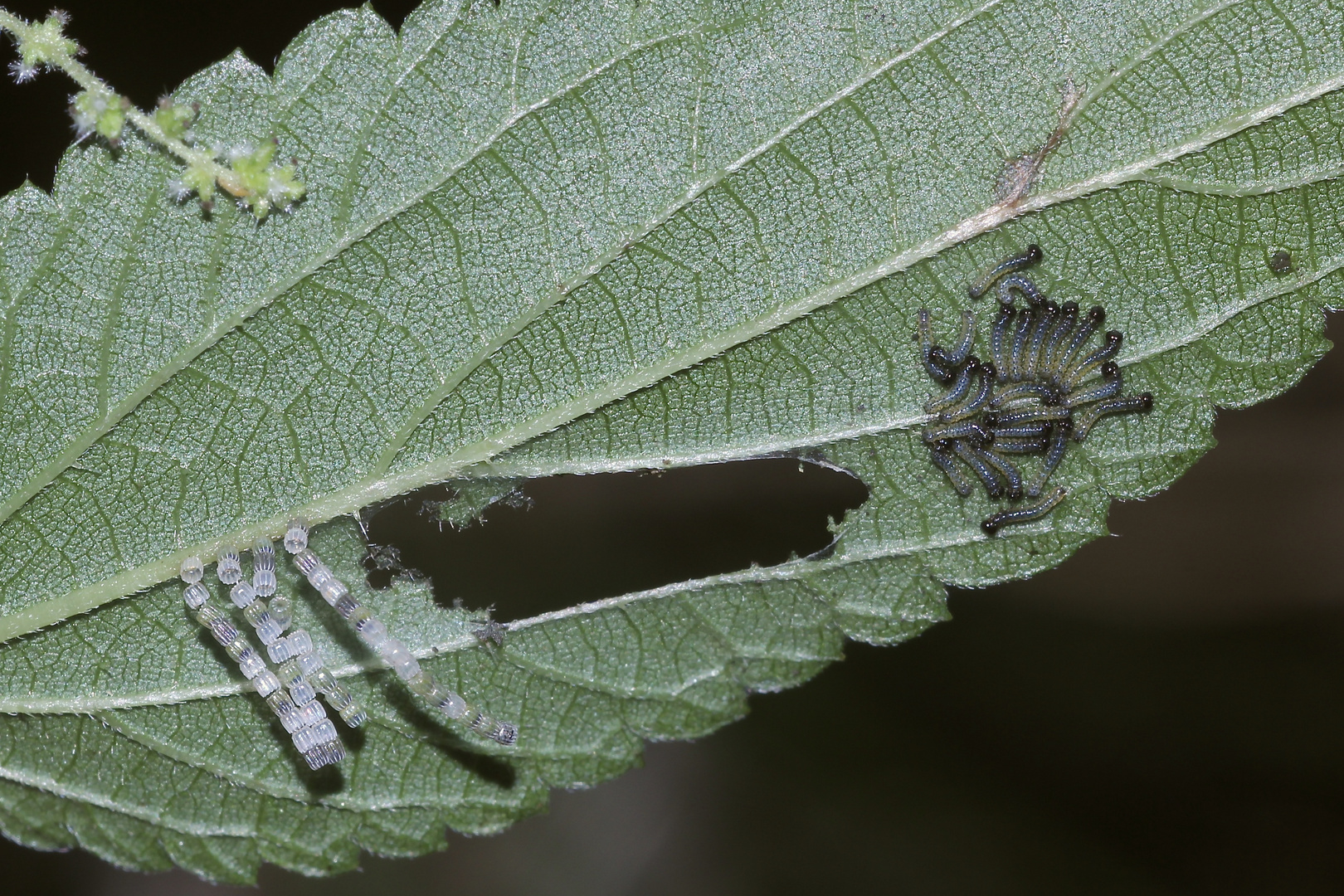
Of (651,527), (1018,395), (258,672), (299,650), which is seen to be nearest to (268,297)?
(299,650)

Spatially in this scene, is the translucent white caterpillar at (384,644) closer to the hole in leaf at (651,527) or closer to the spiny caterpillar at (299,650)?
the spiny caterpillar at (299,650)

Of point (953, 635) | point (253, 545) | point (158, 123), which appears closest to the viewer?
point (158, 123)

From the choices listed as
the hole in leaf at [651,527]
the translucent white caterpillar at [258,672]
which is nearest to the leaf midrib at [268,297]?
the translucent white caterpillar at [258,672]

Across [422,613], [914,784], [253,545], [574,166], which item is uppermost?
[574,166]

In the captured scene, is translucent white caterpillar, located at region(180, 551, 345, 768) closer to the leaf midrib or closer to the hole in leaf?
the leaf midrib

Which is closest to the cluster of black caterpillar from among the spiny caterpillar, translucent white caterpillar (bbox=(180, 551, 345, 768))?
the spiny caterpillar

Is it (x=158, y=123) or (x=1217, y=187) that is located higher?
(x=158, y=123)

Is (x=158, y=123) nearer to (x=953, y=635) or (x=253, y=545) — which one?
(x=253, y=545)

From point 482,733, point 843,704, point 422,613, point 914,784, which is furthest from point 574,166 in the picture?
point 914,784
